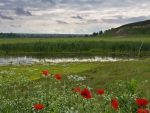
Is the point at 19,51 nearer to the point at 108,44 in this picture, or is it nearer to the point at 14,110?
the point at 108,44

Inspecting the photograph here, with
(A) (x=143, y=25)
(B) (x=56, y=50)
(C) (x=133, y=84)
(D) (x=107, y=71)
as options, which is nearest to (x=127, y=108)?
(C) (x=133, y=84)

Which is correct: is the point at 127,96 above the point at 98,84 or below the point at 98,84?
above

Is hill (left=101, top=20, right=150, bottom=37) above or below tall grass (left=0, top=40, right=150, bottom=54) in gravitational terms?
above

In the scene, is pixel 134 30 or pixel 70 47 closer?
pixel 70 47


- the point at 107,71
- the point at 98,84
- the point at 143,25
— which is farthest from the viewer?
the point at 143,25

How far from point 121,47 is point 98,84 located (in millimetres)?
48782

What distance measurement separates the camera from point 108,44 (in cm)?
6694

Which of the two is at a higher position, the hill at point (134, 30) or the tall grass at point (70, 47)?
the hill at point (134, 30)

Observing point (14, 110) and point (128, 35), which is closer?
point (14, 110)

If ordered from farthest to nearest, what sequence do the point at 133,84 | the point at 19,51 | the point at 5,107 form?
the point at 19,51 → the point at 133,84 → the point at 5,107

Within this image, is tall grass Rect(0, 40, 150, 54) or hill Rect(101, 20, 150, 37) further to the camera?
hill Rect(101, 20, 150, 37)

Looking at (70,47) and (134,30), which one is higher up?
(134,30)

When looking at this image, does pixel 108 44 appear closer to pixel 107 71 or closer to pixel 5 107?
pixel 107 71

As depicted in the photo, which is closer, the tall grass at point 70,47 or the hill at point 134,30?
the tall grass at point 70,47
